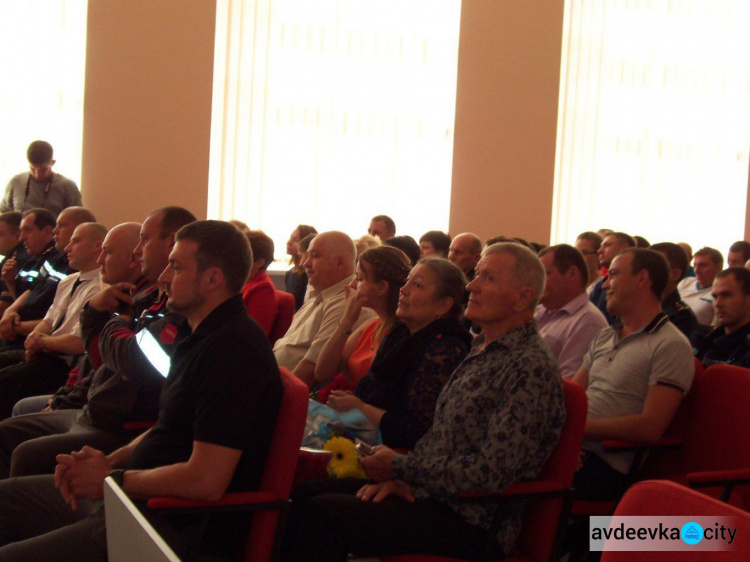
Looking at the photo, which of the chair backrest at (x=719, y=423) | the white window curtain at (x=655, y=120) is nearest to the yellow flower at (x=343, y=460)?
the chair backrest at (x=719, y=423)

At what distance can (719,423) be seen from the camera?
266cm

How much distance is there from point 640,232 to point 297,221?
14.9ft

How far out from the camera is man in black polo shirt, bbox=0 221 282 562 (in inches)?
75.9

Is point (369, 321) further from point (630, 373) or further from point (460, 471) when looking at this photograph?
point (460, 471)

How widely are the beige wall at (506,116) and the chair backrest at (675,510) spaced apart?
25.3ft

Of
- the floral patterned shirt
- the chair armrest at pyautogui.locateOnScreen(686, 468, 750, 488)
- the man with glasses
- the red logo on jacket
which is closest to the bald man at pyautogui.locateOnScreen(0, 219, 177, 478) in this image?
the red logo on jacket

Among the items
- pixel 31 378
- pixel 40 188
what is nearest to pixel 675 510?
pixel 31 378

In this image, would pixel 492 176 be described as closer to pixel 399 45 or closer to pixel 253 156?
pixel 399 45

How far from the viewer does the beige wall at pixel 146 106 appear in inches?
297

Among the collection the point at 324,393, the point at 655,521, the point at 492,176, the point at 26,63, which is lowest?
the point at 324,393

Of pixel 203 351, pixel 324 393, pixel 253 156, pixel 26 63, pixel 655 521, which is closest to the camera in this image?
pixel 655 521

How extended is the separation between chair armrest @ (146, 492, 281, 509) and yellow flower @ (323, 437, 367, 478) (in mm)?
489

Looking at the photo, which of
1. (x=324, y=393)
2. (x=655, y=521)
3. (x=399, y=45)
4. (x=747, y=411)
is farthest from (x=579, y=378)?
(x=399, y=45)

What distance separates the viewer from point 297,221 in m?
8.41
